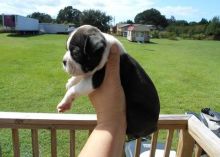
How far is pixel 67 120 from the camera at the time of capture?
219cm

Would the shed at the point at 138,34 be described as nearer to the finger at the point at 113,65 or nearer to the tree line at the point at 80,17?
the tree line at the point at 80,17

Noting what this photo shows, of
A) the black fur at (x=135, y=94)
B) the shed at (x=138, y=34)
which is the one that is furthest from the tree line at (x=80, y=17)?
the black fur at (x=135, y=94)

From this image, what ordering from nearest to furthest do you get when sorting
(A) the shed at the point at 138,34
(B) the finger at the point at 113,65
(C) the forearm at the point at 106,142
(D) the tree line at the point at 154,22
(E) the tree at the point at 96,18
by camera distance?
(C) the forearm at the point at 106,142 → (B) the finger at the point at 113,65 → (A) the shed at the point at 138,34 → (E) the tree at the point at 96,18 → (D) the tree line at the point at 154,22

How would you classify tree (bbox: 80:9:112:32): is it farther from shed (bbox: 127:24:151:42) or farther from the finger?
the finger

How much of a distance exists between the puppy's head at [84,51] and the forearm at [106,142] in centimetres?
35

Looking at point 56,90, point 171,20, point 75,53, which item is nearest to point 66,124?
point 75,53

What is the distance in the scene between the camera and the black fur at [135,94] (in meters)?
1.69

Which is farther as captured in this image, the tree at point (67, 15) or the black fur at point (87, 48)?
the tree at point (67, 15)

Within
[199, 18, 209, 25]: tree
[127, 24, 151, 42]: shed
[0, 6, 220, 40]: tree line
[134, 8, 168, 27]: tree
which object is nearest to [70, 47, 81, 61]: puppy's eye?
[127, 24, 151, 42]: shed

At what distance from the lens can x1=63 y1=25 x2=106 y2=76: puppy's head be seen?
5.42 ft

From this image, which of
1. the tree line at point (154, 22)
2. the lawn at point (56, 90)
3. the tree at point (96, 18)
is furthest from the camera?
the tree line at point (154, 22)

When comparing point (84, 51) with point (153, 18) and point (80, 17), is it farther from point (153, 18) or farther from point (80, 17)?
point (153, 18)

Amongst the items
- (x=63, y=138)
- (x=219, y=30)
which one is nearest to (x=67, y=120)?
(x=63, y=138)

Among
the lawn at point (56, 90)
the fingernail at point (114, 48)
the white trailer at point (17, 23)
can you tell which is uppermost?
the white trailer at point (17, 23)
